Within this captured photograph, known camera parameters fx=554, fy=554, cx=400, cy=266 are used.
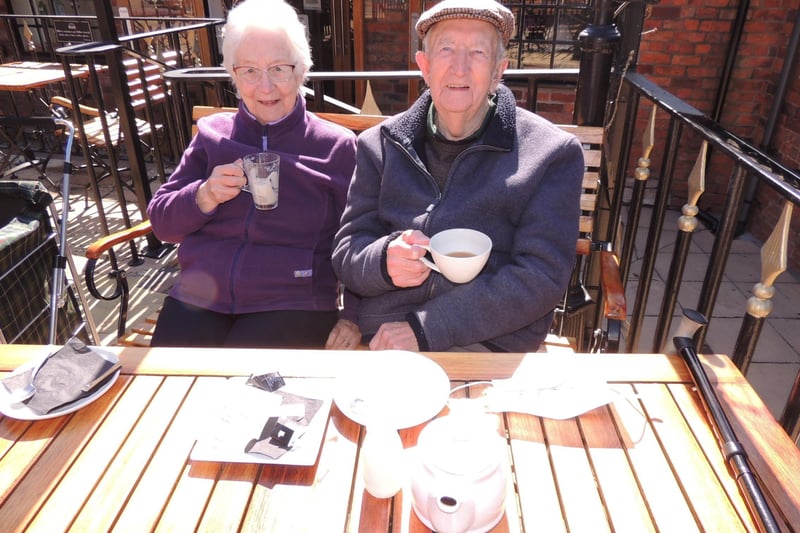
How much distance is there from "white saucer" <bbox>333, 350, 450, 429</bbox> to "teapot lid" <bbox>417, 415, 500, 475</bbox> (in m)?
0.20

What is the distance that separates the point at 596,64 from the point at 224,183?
54.6 inches

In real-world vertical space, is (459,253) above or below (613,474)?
above

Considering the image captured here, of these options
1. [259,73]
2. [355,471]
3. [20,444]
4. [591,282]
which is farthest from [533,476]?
[259,73]

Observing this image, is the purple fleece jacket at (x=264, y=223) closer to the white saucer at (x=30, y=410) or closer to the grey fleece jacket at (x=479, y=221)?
the grey fleece jacket at (x=479, y=221)

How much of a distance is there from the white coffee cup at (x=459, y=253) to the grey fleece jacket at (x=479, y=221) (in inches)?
9.6

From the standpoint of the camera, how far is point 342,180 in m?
1.99

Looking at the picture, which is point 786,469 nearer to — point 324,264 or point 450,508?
point 450,508

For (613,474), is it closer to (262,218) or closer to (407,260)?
(407,260)

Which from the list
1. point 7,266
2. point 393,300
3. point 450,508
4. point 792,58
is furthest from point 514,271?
point 792,58

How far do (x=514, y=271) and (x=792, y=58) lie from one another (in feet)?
11.4

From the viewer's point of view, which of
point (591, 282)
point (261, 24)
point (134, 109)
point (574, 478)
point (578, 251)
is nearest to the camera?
point (574, 478)

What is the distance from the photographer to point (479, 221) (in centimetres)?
167

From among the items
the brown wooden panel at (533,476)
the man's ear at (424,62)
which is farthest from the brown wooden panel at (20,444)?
the man's ear at (424,62)

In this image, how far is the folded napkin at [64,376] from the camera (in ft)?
3.81
